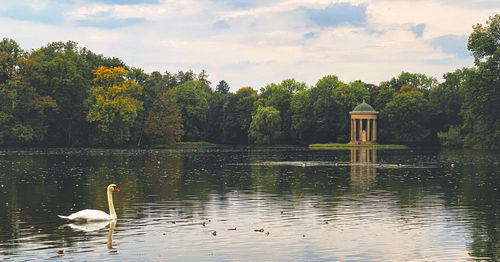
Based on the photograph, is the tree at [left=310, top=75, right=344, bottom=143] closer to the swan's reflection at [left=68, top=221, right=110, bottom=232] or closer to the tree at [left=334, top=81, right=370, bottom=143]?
the tree at [left=334, top=81, right=370, bottom=143]

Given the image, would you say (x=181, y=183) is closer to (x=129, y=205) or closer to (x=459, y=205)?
(x=129, y=205)

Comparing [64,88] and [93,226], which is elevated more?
[64,88]

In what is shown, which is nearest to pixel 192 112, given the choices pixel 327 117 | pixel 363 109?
pixel 327 117

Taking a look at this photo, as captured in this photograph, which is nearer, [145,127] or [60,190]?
[60,190]

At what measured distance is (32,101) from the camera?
123750 millimetres

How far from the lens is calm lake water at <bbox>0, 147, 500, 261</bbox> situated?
66.6ft

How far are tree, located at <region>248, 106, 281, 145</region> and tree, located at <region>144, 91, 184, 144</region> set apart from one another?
828 inches

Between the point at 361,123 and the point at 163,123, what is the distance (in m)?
48.2

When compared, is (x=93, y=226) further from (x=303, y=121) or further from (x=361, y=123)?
(x=303, y=121)

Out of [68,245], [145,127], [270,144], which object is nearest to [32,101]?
[145,127]

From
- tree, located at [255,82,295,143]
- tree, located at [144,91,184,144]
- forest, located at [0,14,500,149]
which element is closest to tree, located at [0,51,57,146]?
forest, located at [0,14,500,149]

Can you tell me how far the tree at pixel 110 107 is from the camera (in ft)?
440

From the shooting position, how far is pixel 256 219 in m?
27.7

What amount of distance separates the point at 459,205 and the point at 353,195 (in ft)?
22.1
